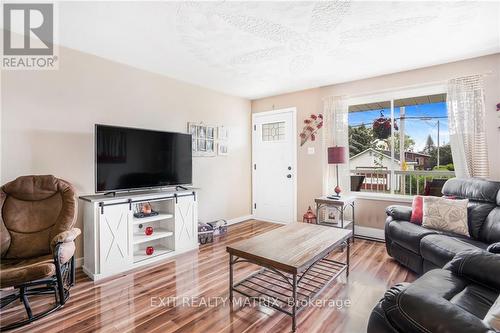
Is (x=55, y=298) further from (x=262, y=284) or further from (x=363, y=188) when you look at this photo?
(x=363, y=188)

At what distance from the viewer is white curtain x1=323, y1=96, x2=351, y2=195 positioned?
3.96m

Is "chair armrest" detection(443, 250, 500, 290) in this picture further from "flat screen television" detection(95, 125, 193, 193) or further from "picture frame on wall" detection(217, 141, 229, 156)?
"picture frame on wall" detection(217, 141, 229, 156)

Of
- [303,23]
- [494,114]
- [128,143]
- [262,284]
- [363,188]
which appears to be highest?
[303,23]

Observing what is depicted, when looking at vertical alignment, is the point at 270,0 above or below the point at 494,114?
above

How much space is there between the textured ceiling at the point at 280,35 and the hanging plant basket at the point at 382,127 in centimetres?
69

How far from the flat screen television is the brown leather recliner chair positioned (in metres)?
0.39

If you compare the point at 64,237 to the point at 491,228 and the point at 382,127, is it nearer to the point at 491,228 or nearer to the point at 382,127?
the point at 491,228

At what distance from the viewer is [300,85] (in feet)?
13.7

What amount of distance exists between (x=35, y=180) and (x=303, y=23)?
9.43 feet

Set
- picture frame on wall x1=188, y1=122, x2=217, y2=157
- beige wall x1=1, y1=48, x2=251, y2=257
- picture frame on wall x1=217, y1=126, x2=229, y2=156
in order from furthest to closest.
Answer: picture frame on wall x1=217, y1=126, x2=229, y2=156 < picture frame on wall x1=188, y1=122, x2=217, y2=157 < beige wall x1=1, y1=48, x2=251, y2=257

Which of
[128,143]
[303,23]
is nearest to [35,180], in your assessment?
[128,143]

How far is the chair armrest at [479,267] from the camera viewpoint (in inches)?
54.5

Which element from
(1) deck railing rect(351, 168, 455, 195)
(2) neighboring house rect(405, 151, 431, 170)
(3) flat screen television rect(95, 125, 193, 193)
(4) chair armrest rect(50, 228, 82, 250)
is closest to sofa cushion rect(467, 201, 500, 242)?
(1) deck railing rect(351, 168, 455, 195)

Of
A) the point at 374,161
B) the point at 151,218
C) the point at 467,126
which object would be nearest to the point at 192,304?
the point at 151,218
